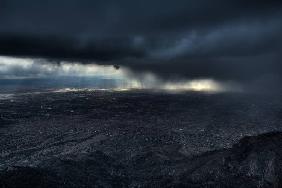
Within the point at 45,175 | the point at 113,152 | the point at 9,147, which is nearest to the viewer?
the point at 45,175

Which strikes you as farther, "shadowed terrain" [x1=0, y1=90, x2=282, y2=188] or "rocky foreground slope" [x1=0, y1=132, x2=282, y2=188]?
"shadowed terrain" [x1=0, y1=90, x2=282, y2=188]

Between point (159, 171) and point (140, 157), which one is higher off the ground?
point (140, 157)

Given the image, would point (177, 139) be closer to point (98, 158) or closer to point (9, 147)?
point (98, 158)

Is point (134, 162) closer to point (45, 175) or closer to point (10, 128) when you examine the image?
point (45, 175)

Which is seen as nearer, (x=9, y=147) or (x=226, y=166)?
(x=226, y=166)

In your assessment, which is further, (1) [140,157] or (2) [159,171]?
(1) [140,157]

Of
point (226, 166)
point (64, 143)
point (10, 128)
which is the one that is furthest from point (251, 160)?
point (10, 128)

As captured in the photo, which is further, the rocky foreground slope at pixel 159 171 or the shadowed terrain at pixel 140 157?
the shadowed terrain at pixel 140 157

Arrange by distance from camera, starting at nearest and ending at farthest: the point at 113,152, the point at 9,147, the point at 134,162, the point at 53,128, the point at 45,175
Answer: the point at 45,175, the point at 134,162, the point at 113,152, the point at 9,147, the point at 53,128
